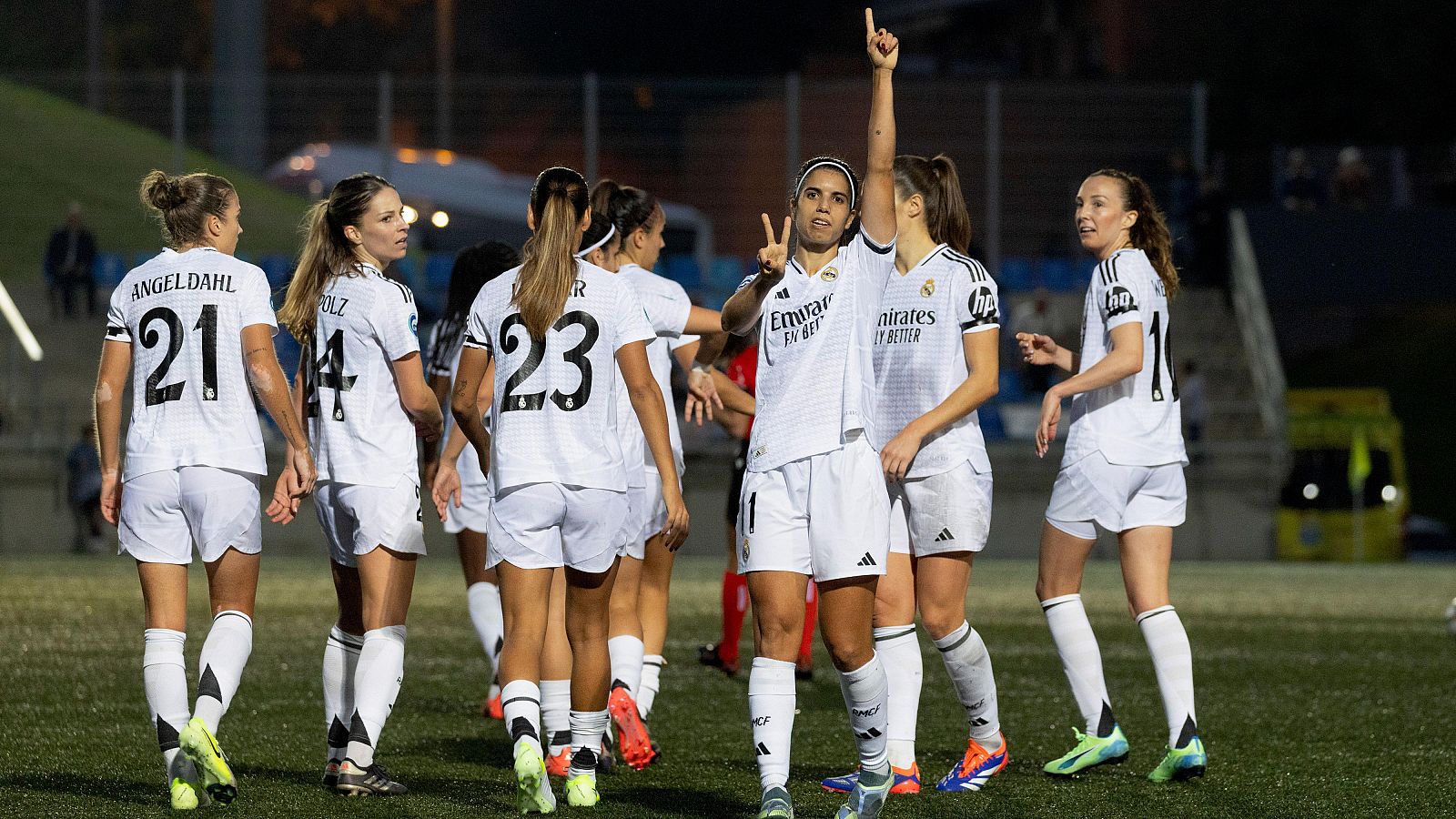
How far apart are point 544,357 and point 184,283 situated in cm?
120

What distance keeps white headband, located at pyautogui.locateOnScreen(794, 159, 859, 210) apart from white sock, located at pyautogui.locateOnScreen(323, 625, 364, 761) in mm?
2180

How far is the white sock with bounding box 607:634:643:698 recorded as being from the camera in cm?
676

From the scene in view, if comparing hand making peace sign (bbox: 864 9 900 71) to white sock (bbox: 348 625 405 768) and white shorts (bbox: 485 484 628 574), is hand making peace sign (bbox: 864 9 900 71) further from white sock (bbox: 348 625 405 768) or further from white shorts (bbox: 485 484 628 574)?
white sock (bbox: 348 625 405 768)

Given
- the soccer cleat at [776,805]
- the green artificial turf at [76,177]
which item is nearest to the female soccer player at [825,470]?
the soccer cleat at [776,805]

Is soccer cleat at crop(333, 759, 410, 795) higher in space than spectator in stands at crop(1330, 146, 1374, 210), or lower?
lower

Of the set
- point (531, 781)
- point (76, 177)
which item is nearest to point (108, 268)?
point (76, 177)

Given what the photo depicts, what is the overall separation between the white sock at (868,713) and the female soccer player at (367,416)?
1.52 meters

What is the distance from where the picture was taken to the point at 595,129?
25.4 meters

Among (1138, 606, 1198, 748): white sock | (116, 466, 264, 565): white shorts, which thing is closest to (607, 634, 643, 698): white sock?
(116, 466, 264, 565): white shorts

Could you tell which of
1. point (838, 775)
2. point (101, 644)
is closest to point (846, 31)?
point (101, 644)

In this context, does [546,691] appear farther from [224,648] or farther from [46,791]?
[46,791]

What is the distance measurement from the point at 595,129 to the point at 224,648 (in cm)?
2025

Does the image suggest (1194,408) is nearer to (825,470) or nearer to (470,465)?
(470,465)

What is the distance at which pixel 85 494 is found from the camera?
1995 cm
